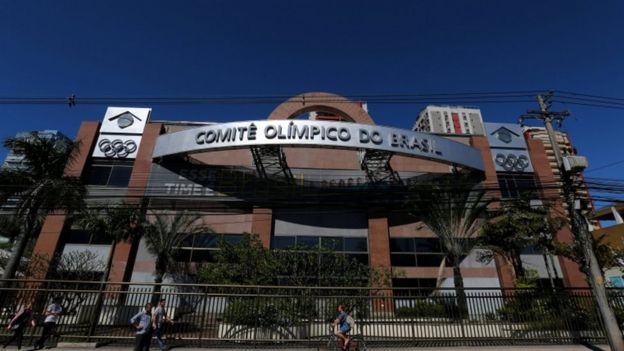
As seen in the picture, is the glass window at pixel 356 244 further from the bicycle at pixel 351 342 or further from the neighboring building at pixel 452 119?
the neighboring building at pixel 452 119

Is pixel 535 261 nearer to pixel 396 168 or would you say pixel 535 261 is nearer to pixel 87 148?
pixel 396 168

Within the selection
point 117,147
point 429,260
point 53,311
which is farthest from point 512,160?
point 117,147


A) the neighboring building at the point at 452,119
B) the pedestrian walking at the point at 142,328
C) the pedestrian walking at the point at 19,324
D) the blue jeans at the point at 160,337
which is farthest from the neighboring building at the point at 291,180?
the neighboring building at the point at 452,119

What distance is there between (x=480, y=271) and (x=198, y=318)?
72.4 feet

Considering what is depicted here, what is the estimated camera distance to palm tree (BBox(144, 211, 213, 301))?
23234mm

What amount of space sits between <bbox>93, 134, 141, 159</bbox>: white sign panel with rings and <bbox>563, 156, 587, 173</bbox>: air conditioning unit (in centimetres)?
2940

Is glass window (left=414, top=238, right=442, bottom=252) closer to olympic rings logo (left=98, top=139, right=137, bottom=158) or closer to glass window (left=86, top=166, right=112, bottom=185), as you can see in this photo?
olympic rings logo (left=98, top=139, right=137, bottom=158)

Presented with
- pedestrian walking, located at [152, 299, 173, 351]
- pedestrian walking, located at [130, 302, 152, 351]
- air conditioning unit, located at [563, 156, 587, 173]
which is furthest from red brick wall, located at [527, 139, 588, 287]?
pedestrian walking, located at [130, 302, 152, 351]

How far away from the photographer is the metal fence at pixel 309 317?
12273 millimetres

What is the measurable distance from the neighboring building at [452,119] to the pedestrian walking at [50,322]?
394 ft

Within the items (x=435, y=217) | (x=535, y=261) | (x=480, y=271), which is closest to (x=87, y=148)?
(x=435, y=217)

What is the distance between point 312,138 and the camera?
24.3 m

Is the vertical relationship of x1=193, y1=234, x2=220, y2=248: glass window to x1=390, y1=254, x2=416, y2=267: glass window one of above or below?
above

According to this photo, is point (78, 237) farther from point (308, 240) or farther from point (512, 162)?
point (512, 162)
